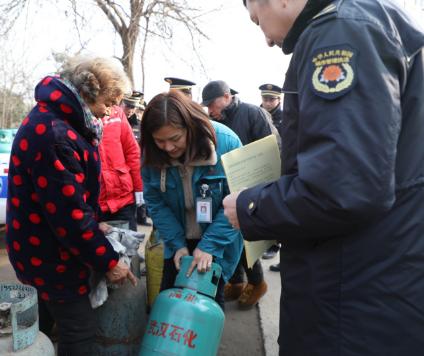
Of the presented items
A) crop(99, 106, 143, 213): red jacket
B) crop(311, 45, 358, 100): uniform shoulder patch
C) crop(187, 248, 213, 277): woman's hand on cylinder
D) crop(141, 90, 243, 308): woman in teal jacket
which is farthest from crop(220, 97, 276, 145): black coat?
crop(311, 45, 358, 100): uniform shoulder patch

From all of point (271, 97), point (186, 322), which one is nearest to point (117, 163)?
point (186, 322)

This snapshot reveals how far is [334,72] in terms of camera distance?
0.86 m

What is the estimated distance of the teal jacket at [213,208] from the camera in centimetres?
216

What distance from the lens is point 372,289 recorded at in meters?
0.97

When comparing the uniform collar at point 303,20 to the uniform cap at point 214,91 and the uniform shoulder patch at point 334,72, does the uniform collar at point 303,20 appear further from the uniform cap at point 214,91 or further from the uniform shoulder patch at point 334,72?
the uniform cap at point 214,91

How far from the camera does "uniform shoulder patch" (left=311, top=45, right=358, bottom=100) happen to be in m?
0.84

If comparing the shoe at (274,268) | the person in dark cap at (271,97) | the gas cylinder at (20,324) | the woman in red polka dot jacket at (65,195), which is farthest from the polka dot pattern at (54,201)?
the person in dark cap at (271,97)

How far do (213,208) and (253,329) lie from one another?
53.5 inches

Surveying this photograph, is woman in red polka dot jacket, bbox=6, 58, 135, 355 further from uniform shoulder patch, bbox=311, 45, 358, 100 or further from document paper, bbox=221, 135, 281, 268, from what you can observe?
uniform shoulder patch, bbox=311, 45, 358, 100

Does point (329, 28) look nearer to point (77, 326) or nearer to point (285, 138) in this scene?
point (285, 138)

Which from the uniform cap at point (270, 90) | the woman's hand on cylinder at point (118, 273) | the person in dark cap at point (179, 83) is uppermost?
the person in dark cap at point (179, 83)

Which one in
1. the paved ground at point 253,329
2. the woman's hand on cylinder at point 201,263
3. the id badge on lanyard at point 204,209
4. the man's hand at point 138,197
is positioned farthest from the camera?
the man's hand at point 138,197

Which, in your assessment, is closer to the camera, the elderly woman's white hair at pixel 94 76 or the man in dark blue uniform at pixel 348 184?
the man in dark blue uniform at pixel 348 184

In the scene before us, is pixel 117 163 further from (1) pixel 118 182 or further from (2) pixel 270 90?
(2) pixel 270 90
